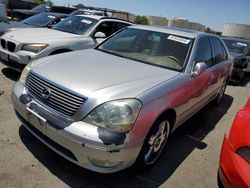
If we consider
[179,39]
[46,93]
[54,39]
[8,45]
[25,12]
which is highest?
[179,39]

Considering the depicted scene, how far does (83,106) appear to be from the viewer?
2703 mm

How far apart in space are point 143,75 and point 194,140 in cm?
167

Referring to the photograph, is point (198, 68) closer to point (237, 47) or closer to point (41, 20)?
point (41, 20)

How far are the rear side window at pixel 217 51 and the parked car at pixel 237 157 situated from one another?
8.14 ft

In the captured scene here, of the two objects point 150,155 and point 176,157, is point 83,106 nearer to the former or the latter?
point 150,155

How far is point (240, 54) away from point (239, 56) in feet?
1.25

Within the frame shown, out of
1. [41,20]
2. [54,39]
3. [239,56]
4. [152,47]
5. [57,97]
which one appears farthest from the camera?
[239,56]

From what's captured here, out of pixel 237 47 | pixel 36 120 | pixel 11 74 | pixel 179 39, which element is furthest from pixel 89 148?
pixel 237 47

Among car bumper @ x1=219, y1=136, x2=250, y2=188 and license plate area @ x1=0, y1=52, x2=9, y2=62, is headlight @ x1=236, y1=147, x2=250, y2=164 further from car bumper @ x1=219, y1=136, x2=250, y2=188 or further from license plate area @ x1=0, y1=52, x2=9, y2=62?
license plate area @ x1=0, y1=52, x2=9, y2=62

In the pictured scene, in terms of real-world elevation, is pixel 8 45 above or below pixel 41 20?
above

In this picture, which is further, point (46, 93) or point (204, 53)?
point (204, 53)

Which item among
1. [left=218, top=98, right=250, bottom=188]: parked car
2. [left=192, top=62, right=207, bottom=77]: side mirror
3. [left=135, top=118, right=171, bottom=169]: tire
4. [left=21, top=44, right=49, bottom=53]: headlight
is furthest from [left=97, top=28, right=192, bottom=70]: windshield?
[left=21, top=44, right=49, bottom=53]: headlight

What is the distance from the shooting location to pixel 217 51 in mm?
5324

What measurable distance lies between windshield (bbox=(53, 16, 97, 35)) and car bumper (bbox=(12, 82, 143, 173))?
4.36m
